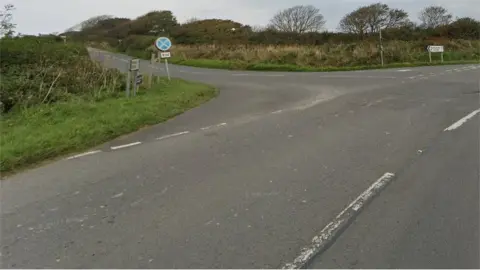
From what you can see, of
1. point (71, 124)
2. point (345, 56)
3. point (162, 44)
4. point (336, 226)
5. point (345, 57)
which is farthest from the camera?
point (345, 56)

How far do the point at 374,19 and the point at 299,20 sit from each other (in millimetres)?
14653

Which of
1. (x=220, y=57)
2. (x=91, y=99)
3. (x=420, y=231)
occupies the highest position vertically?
(x=220, y=57)

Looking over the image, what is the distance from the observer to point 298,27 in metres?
57.0

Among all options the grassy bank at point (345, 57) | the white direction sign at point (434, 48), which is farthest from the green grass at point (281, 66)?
the white direction sign at point (434, 48)

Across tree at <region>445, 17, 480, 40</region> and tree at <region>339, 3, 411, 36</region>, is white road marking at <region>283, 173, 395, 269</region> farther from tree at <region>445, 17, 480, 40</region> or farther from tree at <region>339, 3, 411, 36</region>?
tree at <region>339, 3, 411, 36</region>

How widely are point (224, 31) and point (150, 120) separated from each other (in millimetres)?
51177

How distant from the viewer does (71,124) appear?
7918 millimetres

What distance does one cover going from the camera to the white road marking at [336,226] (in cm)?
310

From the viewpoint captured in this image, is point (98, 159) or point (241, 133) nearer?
point (98, 159)

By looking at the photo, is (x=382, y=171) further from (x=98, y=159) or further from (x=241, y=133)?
(x=98, y=159)

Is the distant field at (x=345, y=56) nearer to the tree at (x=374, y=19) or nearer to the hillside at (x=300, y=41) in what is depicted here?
the hillside at (x=300, y=41)

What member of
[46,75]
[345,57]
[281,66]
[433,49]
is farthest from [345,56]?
[46,75]

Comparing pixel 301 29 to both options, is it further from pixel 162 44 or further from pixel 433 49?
pixel 162 44

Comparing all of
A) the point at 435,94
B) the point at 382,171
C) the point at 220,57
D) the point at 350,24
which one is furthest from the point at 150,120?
the point at 350,24
